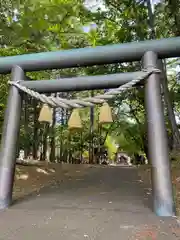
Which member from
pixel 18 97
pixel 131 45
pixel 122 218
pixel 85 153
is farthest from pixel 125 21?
pixel 85 153

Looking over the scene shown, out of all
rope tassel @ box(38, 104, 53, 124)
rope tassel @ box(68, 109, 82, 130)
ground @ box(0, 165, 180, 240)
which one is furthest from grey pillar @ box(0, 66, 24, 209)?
rope tassel @ box(68, 109, 82, 130)

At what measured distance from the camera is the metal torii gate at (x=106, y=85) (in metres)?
3.20

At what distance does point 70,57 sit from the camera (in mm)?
3844

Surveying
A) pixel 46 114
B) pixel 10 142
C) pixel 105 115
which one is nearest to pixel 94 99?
pixel 105 115

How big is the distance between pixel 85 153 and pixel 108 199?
16504mm

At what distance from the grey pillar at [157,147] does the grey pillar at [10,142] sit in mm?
1966

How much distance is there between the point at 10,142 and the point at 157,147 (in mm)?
2117

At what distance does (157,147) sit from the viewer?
3266mm

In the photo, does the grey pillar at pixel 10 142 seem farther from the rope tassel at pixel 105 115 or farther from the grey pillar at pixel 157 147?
the grey pillar at pixel 157 147

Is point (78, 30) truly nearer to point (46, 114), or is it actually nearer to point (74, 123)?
point (46, 114)

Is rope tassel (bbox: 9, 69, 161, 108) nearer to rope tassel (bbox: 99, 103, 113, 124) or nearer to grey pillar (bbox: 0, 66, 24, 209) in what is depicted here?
rope tassel (bbox: 99, 103, 113, 124)

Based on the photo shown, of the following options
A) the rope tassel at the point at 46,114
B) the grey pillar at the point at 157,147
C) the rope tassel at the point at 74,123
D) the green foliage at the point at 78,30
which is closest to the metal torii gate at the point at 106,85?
the grey pillar at the point at 157,147

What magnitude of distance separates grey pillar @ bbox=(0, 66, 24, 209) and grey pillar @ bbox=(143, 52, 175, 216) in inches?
77.4

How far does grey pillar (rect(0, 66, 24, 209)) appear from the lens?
3.51 metres
